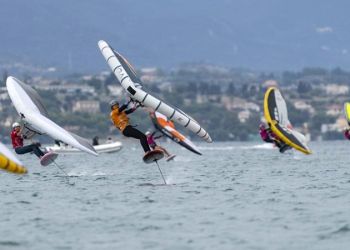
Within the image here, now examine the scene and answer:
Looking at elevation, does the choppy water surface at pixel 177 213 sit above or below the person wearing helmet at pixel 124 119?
below

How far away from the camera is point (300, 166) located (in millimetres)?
50969

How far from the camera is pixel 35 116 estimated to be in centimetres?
3550

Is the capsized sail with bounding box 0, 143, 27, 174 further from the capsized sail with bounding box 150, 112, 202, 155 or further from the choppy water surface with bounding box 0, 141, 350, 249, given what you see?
the capsized sail with bounding box 150, 112, 202, 155

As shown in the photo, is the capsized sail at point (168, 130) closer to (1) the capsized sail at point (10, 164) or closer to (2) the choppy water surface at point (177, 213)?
(2) the choppy water surface at point (177, 213)

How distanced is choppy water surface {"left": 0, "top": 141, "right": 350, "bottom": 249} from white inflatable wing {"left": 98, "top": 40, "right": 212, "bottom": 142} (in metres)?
1.84

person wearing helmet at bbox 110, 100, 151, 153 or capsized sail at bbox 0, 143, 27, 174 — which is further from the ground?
person wearing helmet at bbox 110, 100, 151, 153

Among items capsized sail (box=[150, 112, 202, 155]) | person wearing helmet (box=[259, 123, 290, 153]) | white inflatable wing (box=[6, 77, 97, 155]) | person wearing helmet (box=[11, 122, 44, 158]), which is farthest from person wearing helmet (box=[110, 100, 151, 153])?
person wearing helmet (box=[259, 123, 290, 153])

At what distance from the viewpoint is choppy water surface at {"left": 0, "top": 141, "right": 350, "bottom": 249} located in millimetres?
23797

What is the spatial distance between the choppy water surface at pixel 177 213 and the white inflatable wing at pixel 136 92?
184 cm

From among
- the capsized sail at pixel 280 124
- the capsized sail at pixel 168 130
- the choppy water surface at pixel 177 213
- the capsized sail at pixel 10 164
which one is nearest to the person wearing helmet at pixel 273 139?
the capsized sail at pixel 280 124

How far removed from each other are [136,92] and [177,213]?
7844 mm

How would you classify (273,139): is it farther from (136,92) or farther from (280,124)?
(136,92)

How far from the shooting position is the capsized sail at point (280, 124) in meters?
46.1

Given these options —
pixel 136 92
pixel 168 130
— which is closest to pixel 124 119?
pixel 136 92
